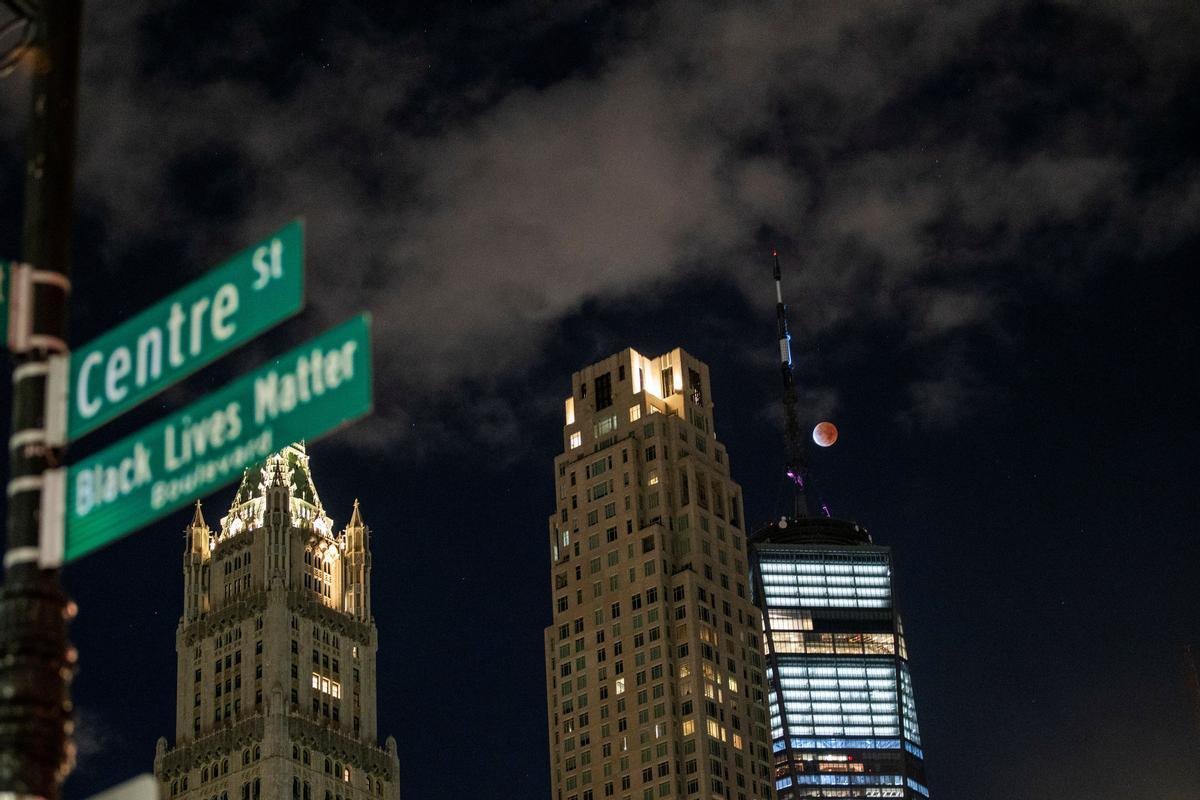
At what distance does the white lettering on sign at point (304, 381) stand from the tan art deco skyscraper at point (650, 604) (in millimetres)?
149617

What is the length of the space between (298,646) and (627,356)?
4761 centimetres

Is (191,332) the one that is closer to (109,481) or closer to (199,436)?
(199,436)

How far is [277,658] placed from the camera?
526 ft

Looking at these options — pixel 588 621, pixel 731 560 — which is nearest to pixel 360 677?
pixel 588 621

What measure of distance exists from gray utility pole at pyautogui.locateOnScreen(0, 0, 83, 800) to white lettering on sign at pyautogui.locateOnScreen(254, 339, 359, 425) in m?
1.78

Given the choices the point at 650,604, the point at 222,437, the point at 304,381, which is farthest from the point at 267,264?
the point at 650,604

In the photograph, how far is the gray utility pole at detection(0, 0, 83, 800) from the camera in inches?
567

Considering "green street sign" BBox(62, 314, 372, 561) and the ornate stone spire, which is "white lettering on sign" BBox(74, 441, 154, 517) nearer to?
"green street sign" BBox(62, 314, 372, 561)

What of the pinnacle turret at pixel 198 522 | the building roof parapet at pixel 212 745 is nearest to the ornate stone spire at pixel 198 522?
the pinnacle turret at pixel 198 522

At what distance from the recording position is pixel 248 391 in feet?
51.6

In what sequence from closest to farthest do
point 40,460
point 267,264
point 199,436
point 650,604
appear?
1. point 40,460
2. point 199,436
3. point 267,264
4. point 650,604

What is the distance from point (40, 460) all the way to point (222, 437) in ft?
4.90

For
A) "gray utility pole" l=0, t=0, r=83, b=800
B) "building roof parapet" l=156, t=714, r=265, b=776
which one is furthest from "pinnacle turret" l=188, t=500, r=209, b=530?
"gray utility pole" l=0, t=0, r=83, b=800

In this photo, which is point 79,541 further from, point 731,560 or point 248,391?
point 731,560
